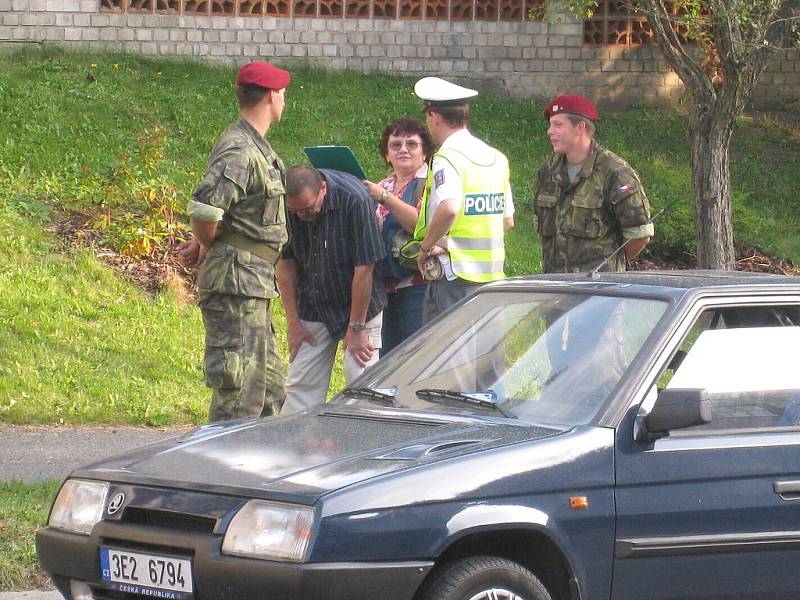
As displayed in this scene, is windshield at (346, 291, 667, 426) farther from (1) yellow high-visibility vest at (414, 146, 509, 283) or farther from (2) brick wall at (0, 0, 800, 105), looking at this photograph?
(2) brick wall at (0, 0, 800, 105)

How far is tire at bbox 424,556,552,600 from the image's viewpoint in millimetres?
3857

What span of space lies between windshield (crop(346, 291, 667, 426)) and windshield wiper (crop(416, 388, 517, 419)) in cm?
1

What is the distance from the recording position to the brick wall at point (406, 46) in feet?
59.9

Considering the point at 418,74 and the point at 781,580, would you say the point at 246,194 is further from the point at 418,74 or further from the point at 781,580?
the point at 418,74

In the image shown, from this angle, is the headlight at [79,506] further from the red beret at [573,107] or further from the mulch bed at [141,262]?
the mulch bed at [141,262]

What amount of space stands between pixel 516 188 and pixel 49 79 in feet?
19.8

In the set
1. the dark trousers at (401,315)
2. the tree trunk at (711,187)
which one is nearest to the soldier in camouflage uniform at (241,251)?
the dark trousers at (401,315)

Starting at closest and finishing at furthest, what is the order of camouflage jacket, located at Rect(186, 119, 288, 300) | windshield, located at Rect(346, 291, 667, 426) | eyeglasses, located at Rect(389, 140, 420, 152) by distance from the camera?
windshield, located at Rect(346, 291, 667, 426) < camouflage jacket, located at Rect(186, 119, 288, 300) < eyeglasses, located at Rect(389, 140, 420, 152)

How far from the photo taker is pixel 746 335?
470 centimetres

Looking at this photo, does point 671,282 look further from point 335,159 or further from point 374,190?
point 335,159

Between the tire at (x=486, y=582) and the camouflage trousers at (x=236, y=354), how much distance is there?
2665mm

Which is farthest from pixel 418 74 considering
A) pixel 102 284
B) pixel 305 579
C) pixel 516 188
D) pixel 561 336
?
pixel 305 579

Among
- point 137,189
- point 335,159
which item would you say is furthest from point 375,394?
point 137,189

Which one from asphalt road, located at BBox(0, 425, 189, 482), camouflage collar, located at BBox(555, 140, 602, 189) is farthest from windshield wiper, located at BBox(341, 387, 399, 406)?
camouflage collar, located at BBox(555, 140, 602, 189)
